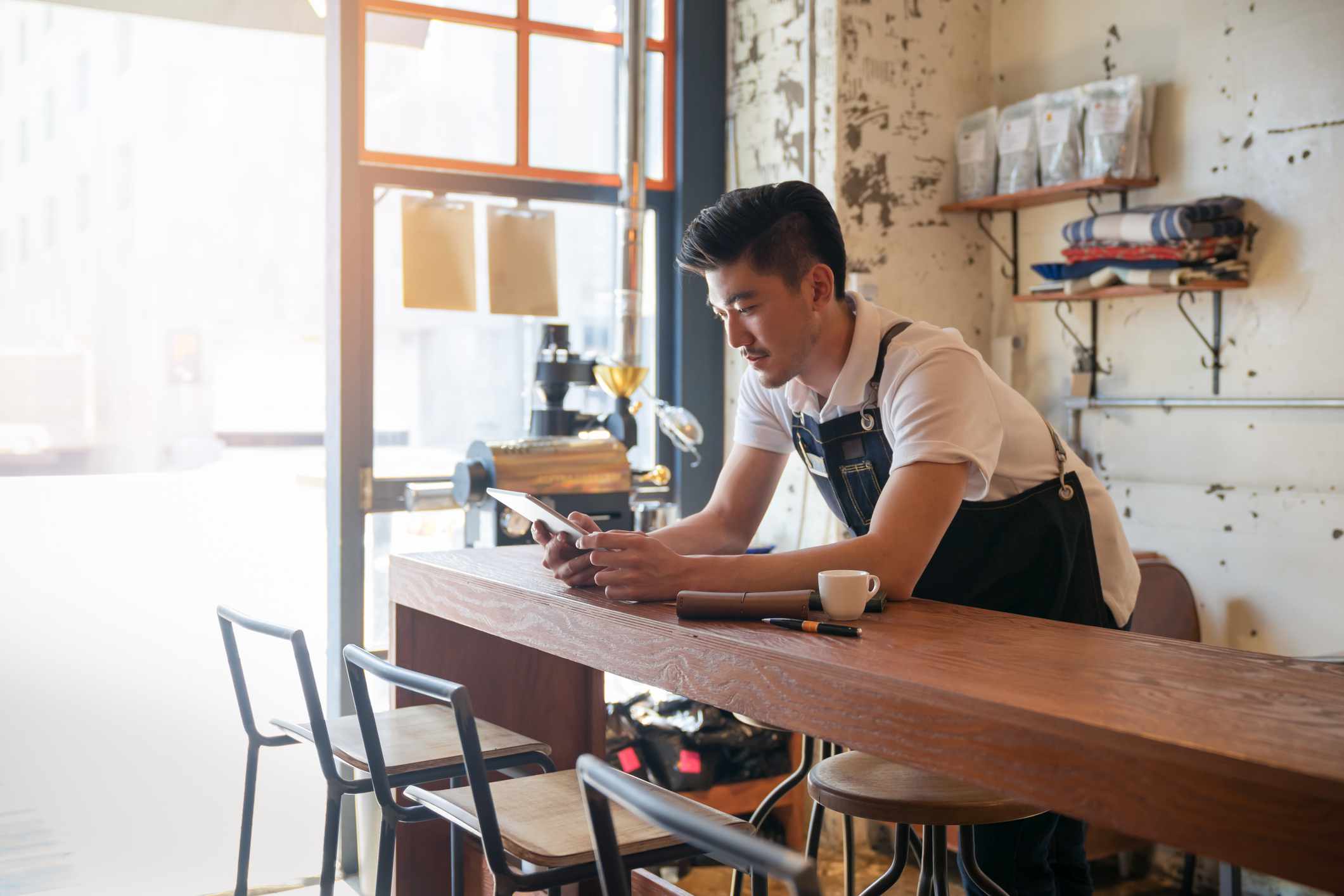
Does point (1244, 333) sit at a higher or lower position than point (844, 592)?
higher

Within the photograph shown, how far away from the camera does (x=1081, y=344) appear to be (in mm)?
3332

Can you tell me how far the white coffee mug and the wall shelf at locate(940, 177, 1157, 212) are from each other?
1886 mm

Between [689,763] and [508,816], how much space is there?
155 centimetres

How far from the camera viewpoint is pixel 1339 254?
8.81ft

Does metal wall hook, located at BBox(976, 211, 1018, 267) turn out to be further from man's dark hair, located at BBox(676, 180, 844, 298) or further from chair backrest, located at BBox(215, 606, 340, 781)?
chair backrest, located at BBox(215, 606, 340, 781)

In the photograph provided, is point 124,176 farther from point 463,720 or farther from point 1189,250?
point 1189,250

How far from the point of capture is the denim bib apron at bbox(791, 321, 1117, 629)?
1868 mm

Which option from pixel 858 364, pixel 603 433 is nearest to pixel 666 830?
pixel 858 364

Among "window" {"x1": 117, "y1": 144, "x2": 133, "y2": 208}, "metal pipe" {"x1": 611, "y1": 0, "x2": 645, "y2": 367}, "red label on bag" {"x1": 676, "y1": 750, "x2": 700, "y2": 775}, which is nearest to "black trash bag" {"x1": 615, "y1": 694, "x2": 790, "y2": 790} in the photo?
"red label on bag" {"x1": 676, "y1": 750, "x2": 700, "y2": 775}

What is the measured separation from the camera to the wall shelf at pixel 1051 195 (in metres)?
3.02

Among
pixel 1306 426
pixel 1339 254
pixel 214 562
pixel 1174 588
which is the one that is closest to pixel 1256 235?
pixel 1339 254

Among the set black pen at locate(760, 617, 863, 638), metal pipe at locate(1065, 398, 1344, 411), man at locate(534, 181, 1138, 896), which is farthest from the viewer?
metal pipe at locate(1065, 398, 1344, 411)

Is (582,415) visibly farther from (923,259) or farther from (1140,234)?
(1140,234)

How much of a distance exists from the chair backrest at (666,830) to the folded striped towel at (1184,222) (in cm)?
213
